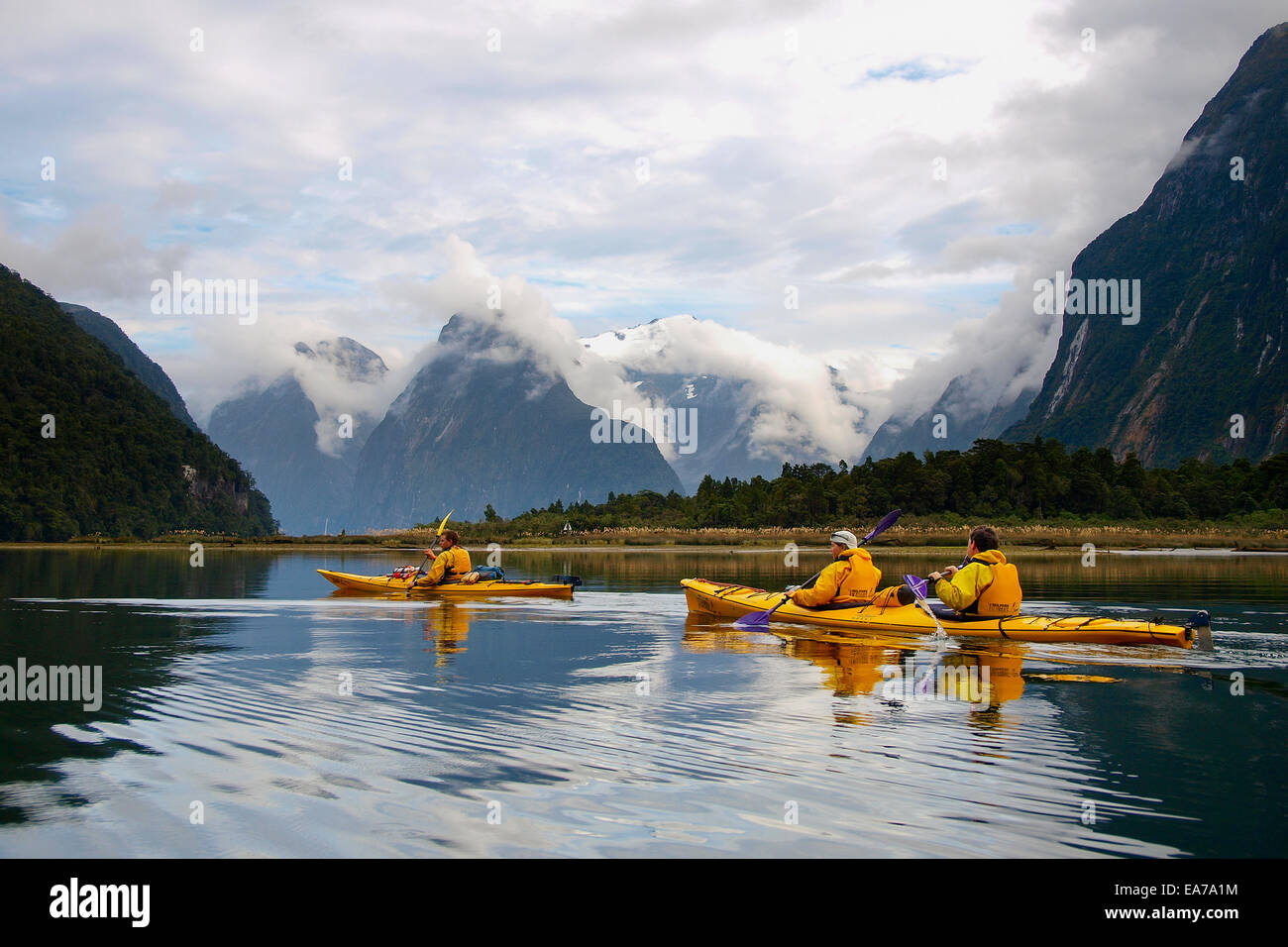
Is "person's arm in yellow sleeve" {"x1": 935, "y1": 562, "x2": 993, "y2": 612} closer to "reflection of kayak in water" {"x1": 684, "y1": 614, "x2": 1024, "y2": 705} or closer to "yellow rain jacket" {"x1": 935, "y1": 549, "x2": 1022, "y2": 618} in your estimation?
"yellow rain jacket" {"x1": 935, "y1": 549, "x2": 1022, "y2": 618}

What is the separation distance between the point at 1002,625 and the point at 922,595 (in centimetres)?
182

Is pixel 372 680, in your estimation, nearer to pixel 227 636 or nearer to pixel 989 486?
pixel 227 636

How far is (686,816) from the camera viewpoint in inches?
320

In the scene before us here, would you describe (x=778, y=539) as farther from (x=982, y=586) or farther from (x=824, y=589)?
(x=982, y=586)

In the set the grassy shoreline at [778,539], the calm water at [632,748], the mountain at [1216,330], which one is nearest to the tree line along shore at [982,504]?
the grassy shoreline at [778,539]

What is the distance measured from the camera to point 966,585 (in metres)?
18.1

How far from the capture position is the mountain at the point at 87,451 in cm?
10788

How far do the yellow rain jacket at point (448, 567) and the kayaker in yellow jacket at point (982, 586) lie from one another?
52.8 ft

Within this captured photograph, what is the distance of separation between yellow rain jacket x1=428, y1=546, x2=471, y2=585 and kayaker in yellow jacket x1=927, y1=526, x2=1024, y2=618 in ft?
52.8

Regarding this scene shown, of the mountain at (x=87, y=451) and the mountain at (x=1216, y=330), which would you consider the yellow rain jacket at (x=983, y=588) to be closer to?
the mountain at (x=87, y=451)

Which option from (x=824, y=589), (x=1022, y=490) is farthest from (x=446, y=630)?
(x=1022, y=490)

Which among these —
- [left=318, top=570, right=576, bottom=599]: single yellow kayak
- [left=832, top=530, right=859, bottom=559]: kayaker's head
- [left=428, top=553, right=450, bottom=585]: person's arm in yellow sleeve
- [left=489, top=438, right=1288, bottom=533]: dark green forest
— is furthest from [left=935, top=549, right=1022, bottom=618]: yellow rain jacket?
[left=489, top=438, right=1288, bottom=533]: dark green forest

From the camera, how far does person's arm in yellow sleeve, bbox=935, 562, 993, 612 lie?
59.1 ft
